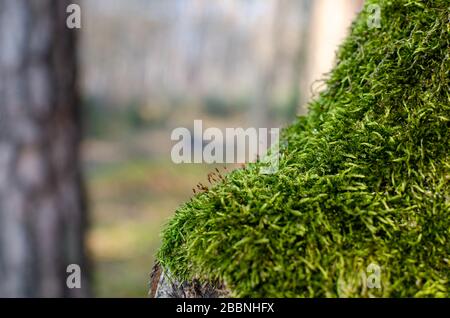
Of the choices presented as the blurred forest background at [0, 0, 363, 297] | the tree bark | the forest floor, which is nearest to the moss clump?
the tree bark

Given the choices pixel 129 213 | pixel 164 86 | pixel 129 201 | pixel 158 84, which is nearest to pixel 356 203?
pixel 129 213

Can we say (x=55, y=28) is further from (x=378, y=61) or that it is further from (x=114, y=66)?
(x=114, y=66)

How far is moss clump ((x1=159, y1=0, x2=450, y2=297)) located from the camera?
1100mm

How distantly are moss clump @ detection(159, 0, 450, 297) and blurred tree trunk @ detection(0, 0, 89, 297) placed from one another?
2.70 meters

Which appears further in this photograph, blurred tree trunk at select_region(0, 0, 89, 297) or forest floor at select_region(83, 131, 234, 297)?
forest floor at select_region(83, 131, 234, 297)

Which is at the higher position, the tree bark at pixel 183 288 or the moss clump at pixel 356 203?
the moss clump at pixel 356 203

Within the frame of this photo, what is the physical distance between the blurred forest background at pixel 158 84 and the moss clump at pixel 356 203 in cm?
33

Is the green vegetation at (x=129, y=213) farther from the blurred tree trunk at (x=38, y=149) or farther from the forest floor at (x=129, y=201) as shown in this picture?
the blurred tree trunk at (x=38, y=149)

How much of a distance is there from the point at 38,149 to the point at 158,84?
1475 inches

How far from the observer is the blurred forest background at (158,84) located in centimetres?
677

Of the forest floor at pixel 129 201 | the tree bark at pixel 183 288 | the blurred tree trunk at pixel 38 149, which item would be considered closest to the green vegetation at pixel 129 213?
the forest floor at pixel 129 201

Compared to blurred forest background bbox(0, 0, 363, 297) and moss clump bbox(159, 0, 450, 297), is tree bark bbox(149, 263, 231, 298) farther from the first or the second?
blurred forest background bbox(0, 0, 363, 297)

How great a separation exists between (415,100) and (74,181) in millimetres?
3264
